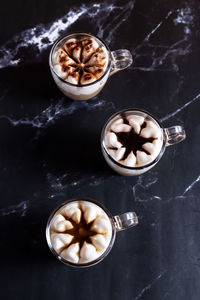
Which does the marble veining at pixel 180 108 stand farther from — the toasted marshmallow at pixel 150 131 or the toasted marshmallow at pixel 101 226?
the toasted marshmallow at pixel 101 226

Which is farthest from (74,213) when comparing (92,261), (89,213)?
(92,261)

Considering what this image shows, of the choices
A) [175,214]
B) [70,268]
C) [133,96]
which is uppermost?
[133,96]

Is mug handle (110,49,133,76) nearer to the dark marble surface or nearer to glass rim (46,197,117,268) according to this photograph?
the dark marble surface

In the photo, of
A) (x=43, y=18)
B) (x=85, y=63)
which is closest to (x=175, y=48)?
(x=85, y=63)

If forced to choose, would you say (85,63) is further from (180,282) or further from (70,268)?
(180,282)

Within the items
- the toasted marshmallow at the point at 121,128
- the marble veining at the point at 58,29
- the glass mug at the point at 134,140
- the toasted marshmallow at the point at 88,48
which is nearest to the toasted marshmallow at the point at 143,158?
the glass mug at the point at 134,140

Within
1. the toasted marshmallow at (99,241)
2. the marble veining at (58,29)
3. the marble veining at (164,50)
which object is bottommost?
the toasted marshmallow at (99,241)

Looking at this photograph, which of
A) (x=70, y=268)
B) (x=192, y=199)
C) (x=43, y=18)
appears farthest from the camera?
(x=43, y=18)
